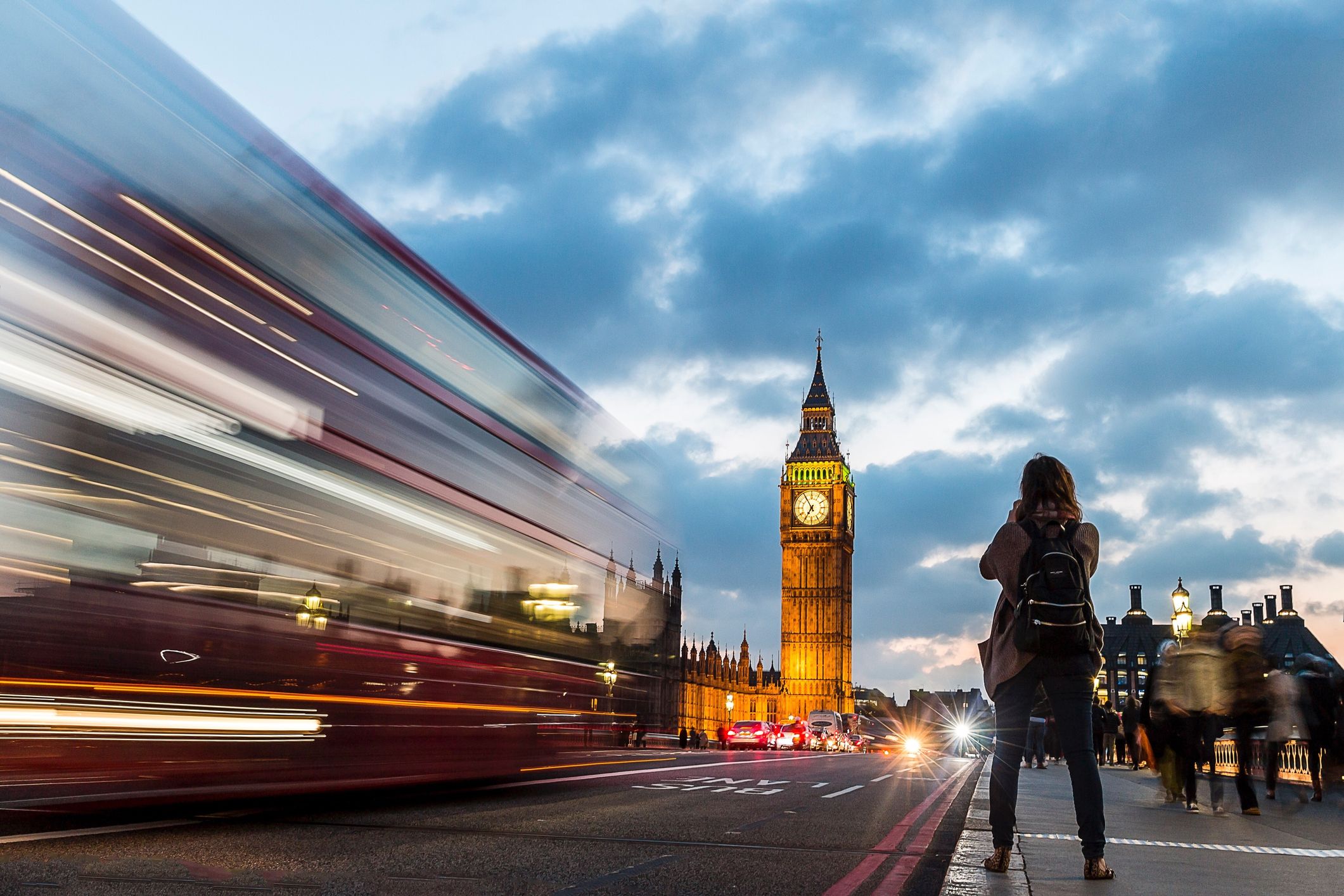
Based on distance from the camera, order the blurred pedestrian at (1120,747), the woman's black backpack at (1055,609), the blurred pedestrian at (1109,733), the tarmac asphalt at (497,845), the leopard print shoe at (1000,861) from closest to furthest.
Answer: the tarmac asphalt at (497,845), the woman's black backpack at (1055,609), the leopard print shoe at (1000,861), the blurred pedestrian at (1109,733), the blurred pedestrian at (1120,747)

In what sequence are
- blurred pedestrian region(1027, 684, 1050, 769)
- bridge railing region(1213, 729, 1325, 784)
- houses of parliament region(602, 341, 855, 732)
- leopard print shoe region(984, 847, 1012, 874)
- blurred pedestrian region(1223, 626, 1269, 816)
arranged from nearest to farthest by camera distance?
leopard print shoe region(984, 847, 1012, 874) → blurred pedestrian region(1223, 626, 1269, 816) → bridge railing region(1213, 729, 1325, 784) → blurred pedestrian region(1027, 684, 1050, 769) → houses of parliament region(602, 341, 855, 732)

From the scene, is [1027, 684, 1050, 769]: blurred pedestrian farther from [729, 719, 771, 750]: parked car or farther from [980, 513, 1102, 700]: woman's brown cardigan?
[729, 719, 771, 750]: parked car

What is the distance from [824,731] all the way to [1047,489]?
61030mm

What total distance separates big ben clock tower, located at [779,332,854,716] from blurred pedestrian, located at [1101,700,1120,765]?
248 ft

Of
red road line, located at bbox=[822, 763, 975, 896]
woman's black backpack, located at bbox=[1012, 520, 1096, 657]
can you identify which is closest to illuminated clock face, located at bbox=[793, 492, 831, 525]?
red road line, located at bbox=[822, 763, 975, 896]

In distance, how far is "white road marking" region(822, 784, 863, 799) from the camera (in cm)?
1280

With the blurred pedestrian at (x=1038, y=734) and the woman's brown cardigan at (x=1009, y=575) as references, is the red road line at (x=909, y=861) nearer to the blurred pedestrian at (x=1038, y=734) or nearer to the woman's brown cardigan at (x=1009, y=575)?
the woman's brown cardigan at (x=1009, y=575)

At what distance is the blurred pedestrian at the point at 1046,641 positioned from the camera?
5.56 metres

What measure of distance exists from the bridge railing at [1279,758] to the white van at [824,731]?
39991 millimetres

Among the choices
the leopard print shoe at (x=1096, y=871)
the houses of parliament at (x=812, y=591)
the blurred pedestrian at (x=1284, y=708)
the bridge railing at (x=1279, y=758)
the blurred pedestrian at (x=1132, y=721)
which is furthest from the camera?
the houses of parliament at (x=812, y=591)

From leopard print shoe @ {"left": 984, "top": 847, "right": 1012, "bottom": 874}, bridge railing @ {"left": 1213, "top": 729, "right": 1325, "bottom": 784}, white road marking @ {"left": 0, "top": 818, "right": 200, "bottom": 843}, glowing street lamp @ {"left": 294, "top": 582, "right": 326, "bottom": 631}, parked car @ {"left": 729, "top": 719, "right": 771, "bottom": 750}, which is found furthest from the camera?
parked car @ {"left": 729, "top": 719, "right": 771, "bottom": 750}

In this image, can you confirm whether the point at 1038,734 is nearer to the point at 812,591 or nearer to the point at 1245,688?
the point at 1245,688

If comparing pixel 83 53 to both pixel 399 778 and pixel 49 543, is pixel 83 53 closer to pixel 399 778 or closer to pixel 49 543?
pixel 49 543

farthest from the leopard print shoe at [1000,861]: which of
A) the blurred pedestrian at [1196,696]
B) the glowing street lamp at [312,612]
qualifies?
the blurred pedestrian at [1196,696]
